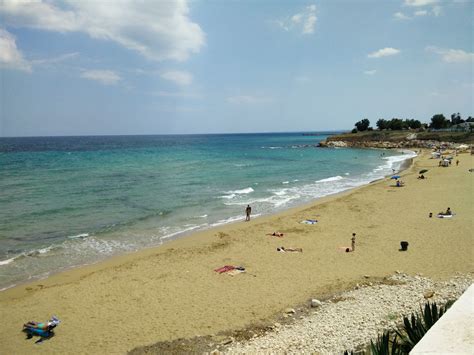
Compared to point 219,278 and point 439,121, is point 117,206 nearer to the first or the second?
point 219,278

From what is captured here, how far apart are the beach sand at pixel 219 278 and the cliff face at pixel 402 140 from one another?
70.1 metres

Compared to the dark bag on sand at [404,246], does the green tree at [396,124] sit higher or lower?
higher

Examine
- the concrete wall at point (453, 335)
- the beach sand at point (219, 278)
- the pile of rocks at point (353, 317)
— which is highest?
the concrete wall at point (453, 335)

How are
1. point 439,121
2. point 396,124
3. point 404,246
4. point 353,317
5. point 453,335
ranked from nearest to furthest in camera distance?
point 453,335 → point 353,317 → point 404,246 → point 439,121 → point 396,124

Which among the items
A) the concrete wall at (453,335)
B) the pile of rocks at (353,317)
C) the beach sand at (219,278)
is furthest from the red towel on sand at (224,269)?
the concrete wall at (453,335)

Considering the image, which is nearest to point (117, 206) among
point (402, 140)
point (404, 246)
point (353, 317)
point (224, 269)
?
point (224, 269)

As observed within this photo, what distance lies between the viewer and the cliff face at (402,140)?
8306cm

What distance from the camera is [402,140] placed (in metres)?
98.8

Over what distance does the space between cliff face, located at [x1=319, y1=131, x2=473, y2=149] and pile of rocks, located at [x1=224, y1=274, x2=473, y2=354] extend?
76708mm

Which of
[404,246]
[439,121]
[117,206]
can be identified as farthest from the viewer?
[439,121]

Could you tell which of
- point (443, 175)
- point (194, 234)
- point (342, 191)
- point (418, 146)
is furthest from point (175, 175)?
point (418, 146)

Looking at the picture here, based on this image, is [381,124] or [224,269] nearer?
[224,269]

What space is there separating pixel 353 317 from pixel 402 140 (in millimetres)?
100905

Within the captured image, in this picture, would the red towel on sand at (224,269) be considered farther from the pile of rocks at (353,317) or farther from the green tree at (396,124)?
the green tree at (396,124)
